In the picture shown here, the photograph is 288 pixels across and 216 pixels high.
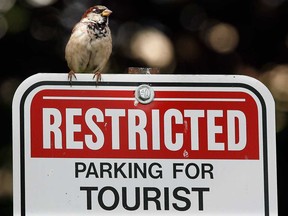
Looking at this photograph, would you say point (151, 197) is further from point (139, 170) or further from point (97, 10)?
point (97, 10)

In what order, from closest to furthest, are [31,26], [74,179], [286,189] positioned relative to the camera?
[74,179], [286,189], [31,26]

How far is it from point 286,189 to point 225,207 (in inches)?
128

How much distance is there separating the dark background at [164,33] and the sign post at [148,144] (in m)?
3.29

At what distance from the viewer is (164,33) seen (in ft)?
18.8

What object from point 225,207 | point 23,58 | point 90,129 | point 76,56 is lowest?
point 225,207

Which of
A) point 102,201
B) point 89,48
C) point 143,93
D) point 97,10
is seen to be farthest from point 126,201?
point 97,10

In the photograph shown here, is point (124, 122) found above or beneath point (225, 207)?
above

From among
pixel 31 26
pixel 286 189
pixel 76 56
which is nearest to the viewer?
pixel 76 56

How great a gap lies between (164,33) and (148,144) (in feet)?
12.7

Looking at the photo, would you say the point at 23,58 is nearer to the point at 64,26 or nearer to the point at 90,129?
the point at 64,26

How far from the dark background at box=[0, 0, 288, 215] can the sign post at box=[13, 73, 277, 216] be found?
3292mm

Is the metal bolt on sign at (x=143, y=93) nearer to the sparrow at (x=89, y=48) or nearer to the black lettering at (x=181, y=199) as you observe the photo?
the black lettering at (x=181, y=199)

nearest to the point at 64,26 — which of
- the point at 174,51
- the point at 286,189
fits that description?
the point at 174,51

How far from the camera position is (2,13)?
5340mm
